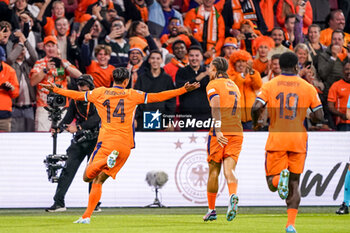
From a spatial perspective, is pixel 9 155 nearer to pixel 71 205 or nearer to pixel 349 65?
pixel 71 205

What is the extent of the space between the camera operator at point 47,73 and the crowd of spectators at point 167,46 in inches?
0.8

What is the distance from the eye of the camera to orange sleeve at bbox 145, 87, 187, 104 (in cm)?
927

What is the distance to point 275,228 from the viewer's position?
8508 millimetres

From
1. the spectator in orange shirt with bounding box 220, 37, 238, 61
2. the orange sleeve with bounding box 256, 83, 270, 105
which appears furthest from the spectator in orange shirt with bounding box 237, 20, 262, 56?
the orange sleeve with bounding box 256, 83, 270, 105

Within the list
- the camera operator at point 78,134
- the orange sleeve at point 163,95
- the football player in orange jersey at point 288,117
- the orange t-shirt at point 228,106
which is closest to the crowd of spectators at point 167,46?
the camera operator at point 78,134

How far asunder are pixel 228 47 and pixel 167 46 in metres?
1.47

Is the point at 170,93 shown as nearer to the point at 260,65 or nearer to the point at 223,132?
the point at 223,132

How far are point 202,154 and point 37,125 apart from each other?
3541 mm

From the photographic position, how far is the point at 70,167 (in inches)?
459

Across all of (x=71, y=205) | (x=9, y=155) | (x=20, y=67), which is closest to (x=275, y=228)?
(x=71, y=205)

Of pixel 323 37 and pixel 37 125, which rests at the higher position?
pixel 323 37

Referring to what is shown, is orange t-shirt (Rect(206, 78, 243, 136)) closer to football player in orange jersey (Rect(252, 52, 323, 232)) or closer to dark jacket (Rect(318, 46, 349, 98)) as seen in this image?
football player in orange jersey (Rect(252, 52, 323, 232))

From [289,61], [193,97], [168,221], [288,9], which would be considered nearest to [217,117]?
[289,61]

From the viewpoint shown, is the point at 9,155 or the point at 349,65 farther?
the point at 349,65
